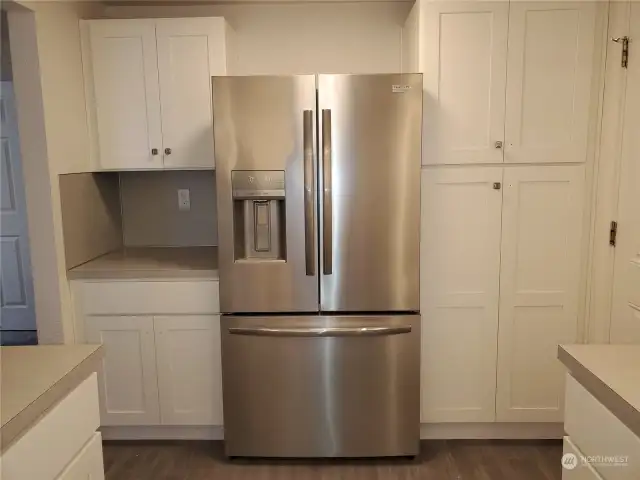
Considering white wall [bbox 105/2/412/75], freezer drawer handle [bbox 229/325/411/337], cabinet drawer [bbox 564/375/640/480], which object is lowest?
freezer drawer handle [bbox 229/325/411/337]

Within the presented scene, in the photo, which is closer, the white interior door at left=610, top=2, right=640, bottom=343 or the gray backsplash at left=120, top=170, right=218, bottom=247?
the white interior door at left=610, top=2, right=640, bottom=343

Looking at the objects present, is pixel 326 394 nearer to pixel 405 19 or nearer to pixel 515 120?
pixel 515 120

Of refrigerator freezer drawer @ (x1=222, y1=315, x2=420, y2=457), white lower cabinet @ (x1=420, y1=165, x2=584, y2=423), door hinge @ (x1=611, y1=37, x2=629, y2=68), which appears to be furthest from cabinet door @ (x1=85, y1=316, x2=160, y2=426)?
door hinge @ (x1=611, y1=37, x2=629, y2=68)

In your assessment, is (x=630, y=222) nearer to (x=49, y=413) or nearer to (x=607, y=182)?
(x=607, y=182)

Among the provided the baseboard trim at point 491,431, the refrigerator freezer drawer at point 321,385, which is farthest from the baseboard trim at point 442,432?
the refrigerator freezer drawer at point 321,385

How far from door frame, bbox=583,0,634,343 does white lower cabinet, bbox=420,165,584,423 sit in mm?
68

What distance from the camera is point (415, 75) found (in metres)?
2.30

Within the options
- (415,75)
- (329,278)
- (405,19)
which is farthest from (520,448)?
(405,19)

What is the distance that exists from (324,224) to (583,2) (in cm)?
149

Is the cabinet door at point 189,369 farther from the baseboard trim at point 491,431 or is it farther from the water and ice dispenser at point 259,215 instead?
the baseboard trim at point 491,431

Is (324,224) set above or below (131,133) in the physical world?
below

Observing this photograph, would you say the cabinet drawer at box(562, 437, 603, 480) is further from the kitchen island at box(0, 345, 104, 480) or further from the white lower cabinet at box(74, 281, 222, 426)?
the white lower cabinet at box(74, 281, 222, 426)

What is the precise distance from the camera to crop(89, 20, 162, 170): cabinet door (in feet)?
8.87

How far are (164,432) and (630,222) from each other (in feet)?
7.68
